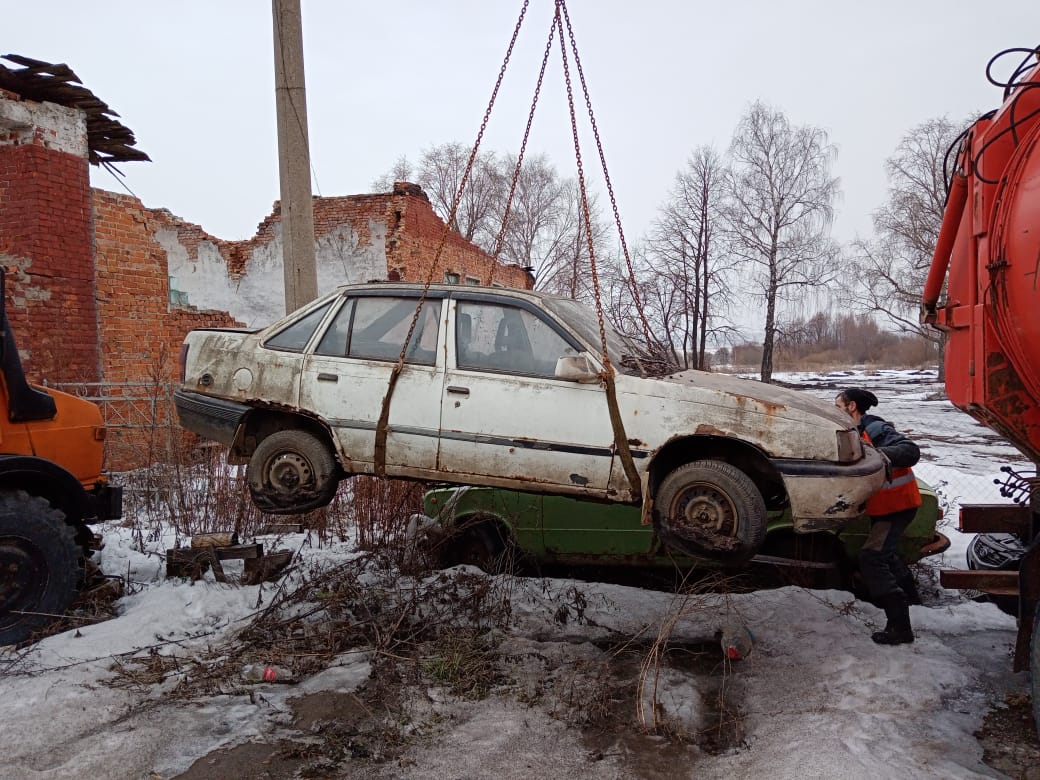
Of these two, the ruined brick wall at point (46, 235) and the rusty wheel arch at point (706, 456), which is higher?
the ruined brick wall at point (46, 235)

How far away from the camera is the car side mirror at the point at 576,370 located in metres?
4.14

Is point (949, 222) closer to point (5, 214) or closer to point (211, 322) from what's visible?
point (5, 214)

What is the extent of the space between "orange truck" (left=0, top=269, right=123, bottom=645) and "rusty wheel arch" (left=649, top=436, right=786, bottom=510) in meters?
4.05

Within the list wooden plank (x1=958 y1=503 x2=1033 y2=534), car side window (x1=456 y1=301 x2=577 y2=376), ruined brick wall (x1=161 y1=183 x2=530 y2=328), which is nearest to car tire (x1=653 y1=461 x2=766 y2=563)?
car side window (x1=456 y1=301 x2=577 y2=376)

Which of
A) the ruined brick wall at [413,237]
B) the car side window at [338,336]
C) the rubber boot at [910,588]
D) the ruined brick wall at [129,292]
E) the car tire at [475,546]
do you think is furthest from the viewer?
the ruined brick wall at [413,237]

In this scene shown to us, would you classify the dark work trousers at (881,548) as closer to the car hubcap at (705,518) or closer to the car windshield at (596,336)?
the car hubcap at (705,518)

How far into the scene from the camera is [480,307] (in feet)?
15.2

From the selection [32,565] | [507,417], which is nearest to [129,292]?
[32,565]

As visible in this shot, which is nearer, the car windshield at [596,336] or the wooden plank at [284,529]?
the car windshield at [596,336]

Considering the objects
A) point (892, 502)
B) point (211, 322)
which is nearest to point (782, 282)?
point (211, 322)

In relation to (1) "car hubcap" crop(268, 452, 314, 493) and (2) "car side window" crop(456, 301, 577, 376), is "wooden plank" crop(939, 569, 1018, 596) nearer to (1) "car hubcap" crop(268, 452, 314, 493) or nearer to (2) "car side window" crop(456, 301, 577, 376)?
(2) "car side window" crop(456, 301, 577, 376)

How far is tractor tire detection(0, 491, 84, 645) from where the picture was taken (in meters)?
4.82

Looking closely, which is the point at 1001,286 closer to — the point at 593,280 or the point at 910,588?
the point at 593,280

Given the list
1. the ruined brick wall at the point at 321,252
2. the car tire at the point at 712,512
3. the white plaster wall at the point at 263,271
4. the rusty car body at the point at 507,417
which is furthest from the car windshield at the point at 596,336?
the white plaster wall at the point at 263,271
